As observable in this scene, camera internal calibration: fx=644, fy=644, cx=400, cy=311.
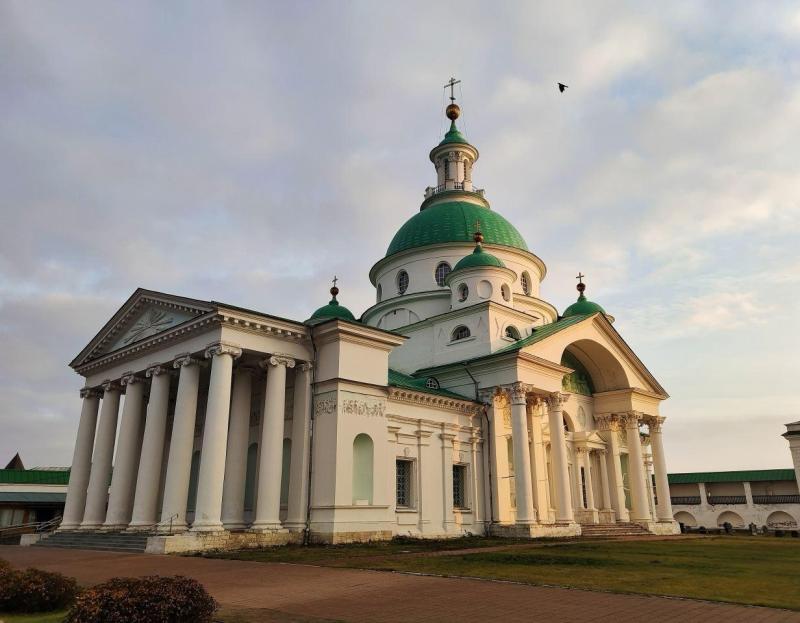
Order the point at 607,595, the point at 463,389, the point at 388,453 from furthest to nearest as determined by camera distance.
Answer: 1. the point at 463,389
2. the point at 388,453
3. the point at 607,595

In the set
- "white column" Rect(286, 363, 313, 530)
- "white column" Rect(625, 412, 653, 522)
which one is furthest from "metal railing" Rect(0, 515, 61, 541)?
"white column" Rect(625, 412, 653, 522)

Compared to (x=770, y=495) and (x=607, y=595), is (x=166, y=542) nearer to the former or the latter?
(x=607, y=595)

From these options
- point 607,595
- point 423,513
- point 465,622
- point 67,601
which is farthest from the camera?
point 423,513

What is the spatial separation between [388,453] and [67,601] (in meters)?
16.3

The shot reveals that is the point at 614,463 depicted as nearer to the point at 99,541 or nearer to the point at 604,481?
the point at 604,481

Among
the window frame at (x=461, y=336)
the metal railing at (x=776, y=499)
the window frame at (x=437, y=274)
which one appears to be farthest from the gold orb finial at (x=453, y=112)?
the metal railing at (x=776, y=499)

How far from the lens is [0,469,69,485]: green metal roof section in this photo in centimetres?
4041

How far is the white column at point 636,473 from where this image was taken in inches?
1407

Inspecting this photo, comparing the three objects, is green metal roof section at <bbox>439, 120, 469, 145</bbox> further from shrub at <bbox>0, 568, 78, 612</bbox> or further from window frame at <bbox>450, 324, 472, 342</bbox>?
shrub at <bbox>0, 568, 78, 612</bbox>

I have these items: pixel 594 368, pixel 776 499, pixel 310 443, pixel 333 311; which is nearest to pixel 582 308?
pixel 594 368

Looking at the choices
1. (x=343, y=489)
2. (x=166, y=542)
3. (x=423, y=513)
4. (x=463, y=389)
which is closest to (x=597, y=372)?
(x=463, y=389)

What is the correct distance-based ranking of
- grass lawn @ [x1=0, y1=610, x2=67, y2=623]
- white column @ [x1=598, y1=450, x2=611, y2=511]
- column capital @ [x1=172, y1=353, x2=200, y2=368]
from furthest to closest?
white column @ [x1=598, y1=450, x2=611, y2=511] < column capital @ [x1=172, y1=353, x2=200, y2=368] < grass lawn @ [x1=0, y1=610, x2=67, y2=623]

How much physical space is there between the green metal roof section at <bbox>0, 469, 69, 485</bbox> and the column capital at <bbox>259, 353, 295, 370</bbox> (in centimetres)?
2664

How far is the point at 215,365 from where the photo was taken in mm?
22234
